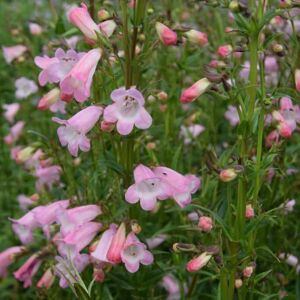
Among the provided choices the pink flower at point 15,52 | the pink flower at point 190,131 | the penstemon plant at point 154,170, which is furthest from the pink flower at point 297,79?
the pink flower at point 15,52

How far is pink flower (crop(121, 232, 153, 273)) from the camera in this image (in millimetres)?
2254

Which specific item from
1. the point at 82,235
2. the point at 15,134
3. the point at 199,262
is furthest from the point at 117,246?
the point at 15,134

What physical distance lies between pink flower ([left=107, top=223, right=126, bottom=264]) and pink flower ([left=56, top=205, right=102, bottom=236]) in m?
0.15

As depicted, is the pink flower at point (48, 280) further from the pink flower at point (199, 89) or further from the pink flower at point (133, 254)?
the pink flower at point (199, 89)

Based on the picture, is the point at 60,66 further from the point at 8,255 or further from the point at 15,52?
the point at 15,52

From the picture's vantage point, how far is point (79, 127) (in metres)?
2.21

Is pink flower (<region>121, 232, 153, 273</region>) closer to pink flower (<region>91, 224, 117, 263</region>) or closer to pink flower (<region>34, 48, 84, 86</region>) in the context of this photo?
pink flower (<region>91, 224, 117, 263</region>)

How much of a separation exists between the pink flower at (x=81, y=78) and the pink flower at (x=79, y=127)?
0.08 meters

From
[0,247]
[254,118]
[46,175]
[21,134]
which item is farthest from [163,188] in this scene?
[21,134]

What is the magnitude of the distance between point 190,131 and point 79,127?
1.49m

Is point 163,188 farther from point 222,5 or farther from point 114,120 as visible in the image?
point 222,5

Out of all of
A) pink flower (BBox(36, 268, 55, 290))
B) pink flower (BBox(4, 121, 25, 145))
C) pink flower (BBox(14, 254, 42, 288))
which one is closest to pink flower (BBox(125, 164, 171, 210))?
pink flower (BBox(36, 268, 55, 290))

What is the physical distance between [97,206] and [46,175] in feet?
2.94

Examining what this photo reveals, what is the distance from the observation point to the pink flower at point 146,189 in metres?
2.20
